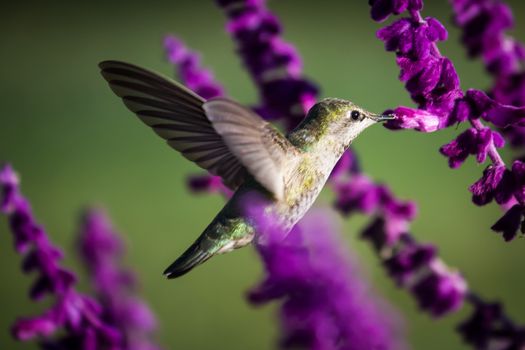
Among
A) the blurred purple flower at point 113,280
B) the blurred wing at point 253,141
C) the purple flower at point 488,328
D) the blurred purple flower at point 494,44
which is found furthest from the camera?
the blurred purple flower at point 113,280

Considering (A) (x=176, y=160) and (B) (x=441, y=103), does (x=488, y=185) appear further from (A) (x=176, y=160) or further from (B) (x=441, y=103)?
(A) (x=176, y=160)

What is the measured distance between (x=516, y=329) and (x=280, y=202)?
3.04ft

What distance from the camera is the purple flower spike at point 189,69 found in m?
3.37

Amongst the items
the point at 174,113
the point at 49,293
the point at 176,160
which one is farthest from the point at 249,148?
the point at 176,160

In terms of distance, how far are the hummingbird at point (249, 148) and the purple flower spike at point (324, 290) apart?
8.7 inches

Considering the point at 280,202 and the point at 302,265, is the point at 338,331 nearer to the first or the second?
the point at 302,265

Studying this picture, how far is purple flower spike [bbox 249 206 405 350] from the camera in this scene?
239cm

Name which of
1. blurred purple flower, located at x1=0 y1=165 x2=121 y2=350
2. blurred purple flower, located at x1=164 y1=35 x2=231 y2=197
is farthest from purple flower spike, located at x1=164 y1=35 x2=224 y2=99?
blurred purple flower, located at x1=0 y1=165 x2=121 y2=350

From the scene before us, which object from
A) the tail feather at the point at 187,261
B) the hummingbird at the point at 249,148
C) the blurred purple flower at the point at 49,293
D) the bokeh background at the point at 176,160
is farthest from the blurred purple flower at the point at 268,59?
the bokeh background at the point at 176,160

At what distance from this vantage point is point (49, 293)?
2.73 metres

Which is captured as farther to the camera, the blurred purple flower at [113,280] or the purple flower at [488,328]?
the blurred purple flower at [113,280]

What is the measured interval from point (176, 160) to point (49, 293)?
45.2 feet

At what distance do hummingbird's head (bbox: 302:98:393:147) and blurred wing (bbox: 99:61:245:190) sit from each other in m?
0.37

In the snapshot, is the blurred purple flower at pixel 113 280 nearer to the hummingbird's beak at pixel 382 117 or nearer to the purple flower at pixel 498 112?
the hummingbird's beak at pixel 382 117
